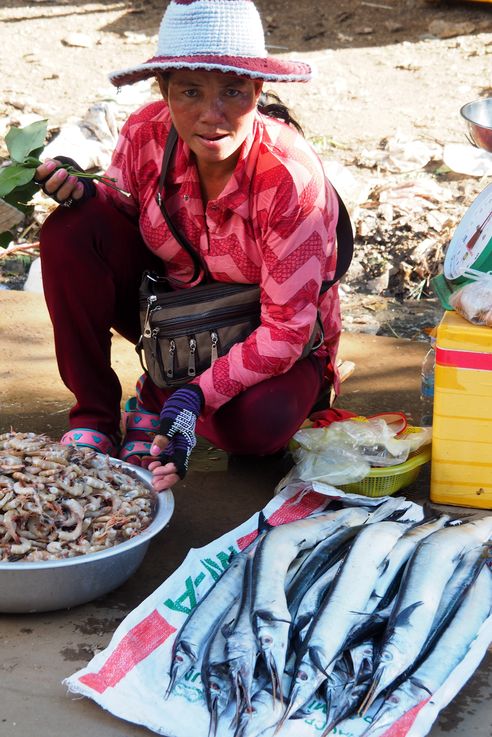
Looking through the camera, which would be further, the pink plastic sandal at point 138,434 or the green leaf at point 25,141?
the pink plastic sandal at point 138,434

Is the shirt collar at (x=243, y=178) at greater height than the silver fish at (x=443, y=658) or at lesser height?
greater

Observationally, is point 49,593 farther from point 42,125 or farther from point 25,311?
point 25,311

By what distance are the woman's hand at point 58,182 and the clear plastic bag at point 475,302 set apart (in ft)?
4.22

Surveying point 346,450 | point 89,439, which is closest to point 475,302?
point 346,450

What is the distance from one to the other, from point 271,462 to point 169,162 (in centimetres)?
116

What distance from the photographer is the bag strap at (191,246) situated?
3.01m

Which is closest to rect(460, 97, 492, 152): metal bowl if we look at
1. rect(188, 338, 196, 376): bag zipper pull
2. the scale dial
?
the scale dial

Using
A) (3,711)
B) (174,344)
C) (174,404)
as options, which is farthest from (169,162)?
(3,711)

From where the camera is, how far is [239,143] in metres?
2.81

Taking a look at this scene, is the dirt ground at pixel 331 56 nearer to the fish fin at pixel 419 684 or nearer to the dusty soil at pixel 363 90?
the dusty soil at pixel 363 90

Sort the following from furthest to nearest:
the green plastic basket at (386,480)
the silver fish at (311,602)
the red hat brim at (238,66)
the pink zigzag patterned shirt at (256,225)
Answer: the green plastic basket at (386,480) < the pink zigzag patterned shirt at (256,225) < the red hat brim at (238,66) < the silver fish at (311,602)

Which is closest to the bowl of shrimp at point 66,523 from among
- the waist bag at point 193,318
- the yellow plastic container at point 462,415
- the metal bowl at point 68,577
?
the metal bowl at point 68,577

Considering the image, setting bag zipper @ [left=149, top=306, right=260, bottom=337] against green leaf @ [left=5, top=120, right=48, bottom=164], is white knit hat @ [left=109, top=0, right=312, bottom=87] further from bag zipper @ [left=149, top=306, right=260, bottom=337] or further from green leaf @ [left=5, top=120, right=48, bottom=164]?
bag zipper @ [left=149, top=306, right=260, bottom=337]

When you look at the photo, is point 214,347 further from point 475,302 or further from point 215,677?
point 215,677
